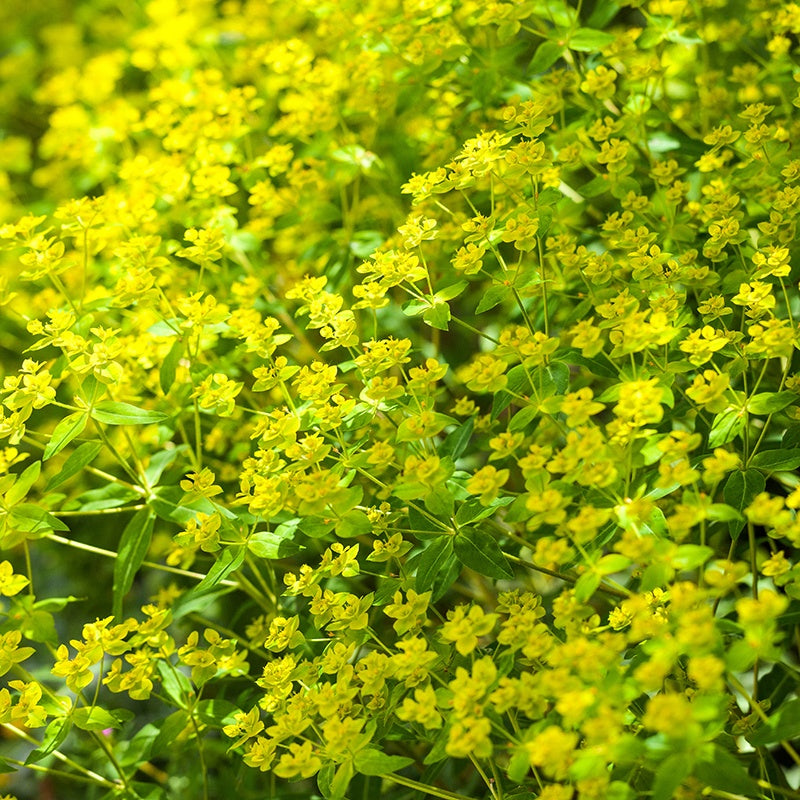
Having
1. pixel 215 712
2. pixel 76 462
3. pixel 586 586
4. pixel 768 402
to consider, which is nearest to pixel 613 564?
pixel 586 586

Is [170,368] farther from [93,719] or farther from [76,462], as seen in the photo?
[93,719]

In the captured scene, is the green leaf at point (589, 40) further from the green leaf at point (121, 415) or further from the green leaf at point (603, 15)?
the green leaf at point (121, 415)

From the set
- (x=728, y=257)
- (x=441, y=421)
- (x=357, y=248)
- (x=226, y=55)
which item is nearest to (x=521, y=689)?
(x=441, y=421)

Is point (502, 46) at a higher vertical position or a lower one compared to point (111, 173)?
higher

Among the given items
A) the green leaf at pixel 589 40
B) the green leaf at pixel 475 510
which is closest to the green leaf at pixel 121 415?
the green leaf at pixel 475 510

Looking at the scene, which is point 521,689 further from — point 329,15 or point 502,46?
point 329,15

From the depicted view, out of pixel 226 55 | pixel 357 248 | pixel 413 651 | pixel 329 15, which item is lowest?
pixel 413 651
